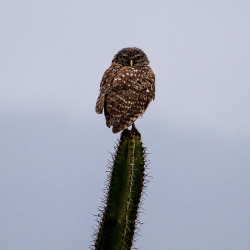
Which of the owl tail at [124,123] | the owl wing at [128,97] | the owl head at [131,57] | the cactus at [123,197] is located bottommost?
the cactus at [123,197]

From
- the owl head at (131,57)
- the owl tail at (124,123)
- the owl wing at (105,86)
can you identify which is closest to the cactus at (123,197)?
the owl tail at (124,123)

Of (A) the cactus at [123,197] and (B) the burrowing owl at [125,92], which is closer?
(A) the cactus at [123,197]

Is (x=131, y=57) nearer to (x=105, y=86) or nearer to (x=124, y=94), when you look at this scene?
(x=105, y=86)

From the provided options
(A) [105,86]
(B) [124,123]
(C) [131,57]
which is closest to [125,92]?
(A) [105,86]

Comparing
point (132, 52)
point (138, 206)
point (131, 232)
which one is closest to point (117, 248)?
point (131, 232)

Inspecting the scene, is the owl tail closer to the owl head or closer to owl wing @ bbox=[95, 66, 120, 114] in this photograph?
owl wing @ bbox=[95, 66, 120, 114]

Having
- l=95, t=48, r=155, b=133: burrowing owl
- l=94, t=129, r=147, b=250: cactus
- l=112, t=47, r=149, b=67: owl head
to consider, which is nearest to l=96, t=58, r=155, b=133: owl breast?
l=95, t=48, r=155, b=133: burrowing owl

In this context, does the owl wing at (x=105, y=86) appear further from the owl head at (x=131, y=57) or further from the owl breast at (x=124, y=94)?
the owl head at (x=131, y=57)

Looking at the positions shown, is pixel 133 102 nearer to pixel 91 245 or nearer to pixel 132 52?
pixel 132 52
